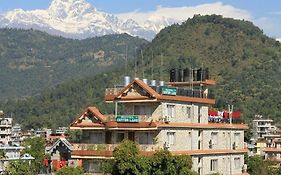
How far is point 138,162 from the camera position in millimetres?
42781

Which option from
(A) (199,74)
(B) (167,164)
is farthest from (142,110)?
(A) (199,74)

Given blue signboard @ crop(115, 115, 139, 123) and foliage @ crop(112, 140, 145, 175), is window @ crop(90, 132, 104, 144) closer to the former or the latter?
blue signboard @ crop(115, 115, 139, 123)

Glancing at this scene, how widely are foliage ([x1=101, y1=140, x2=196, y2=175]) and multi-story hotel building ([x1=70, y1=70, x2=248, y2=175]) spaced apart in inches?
42.7

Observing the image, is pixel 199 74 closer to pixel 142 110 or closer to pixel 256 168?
pixel 142 110

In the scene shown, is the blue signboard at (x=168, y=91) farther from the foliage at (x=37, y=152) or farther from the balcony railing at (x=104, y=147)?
the foliage at (x=37, y=152)

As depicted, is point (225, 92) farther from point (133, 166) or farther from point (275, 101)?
point (133, 166)

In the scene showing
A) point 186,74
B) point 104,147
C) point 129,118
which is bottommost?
point 104,147

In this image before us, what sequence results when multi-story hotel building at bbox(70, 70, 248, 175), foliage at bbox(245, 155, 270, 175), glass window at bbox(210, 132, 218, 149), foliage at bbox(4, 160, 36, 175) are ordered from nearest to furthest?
multi-story hotel building at bbox(70, 70, 248, 175) → glass window at bbox(210, 132, 218, 149) → foliage at bbox(4, 160, 36, 175) → foliage at bbox(245, 155, 270, 175)

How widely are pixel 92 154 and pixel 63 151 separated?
42946 millimetres

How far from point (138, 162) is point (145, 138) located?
9.17 ft

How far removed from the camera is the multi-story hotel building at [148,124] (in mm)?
Result: 44688

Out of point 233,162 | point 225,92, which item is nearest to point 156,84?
point 233,162

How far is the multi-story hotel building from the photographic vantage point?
44.7 meters

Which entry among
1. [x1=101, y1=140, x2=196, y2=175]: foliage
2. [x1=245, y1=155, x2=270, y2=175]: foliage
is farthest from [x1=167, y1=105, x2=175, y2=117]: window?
[x1=245, y1=155, x2=270, y2=175]: foliage
